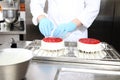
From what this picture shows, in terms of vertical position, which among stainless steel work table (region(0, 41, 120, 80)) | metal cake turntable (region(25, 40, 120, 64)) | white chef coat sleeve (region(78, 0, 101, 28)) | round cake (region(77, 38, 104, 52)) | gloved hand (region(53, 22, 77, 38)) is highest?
white chef coat sleeve (region(78, 0, 101, 28))

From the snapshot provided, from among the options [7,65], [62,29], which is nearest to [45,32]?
[62,29]

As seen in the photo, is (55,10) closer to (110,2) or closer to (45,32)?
(45,32)

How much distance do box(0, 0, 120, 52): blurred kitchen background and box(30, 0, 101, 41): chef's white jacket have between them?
0.56 meters

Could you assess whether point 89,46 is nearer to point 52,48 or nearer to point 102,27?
point 52,48

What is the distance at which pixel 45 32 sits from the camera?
1.16 metres

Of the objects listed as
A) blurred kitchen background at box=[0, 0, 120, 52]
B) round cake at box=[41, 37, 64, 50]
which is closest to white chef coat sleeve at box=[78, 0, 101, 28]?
round cake at box=[41, 37, 64, 50]

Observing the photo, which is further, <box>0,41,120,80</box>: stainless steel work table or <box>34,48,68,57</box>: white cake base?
<box>34,48,68,57</box>: white cake base

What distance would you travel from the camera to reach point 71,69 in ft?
2.60

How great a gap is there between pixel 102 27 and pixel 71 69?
125cm

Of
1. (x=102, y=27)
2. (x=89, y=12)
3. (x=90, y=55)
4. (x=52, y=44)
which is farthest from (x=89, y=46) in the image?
(x=102, y=27)

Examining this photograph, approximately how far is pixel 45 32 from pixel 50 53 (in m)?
0.24

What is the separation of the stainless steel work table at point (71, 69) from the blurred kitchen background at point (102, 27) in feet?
3.52

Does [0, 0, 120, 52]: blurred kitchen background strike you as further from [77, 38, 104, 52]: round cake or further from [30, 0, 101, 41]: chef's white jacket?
[77, 38, 104, 52]: round cake

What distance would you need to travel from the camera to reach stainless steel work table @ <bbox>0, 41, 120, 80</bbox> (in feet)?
2.39
